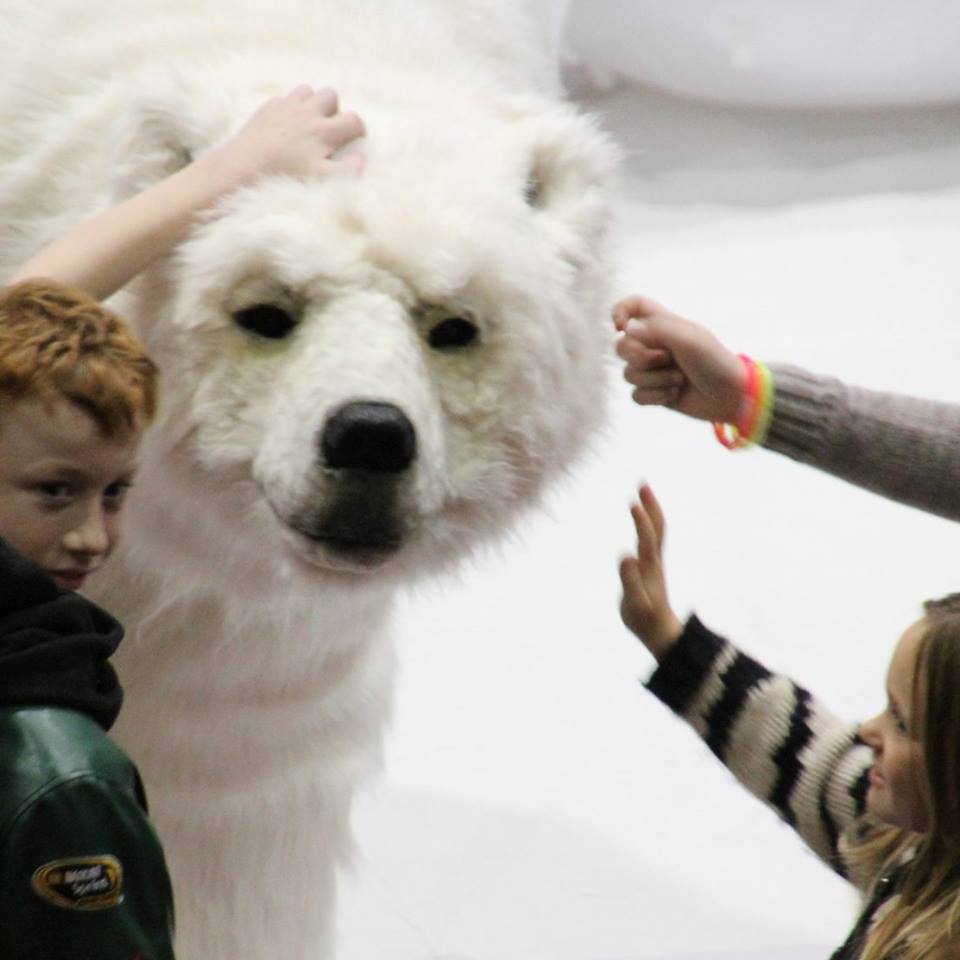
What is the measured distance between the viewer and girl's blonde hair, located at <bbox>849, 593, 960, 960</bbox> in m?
1.27

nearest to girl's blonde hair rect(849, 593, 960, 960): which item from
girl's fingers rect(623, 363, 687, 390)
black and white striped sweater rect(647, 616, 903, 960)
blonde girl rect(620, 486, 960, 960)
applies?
blonde girl rect(620, 486, 960, 960)

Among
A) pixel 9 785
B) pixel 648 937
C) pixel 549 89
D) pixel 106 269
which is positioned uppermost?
pixel 549 89

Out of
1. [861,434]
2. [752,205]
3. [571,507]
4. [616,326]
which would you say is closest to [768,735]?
[861,434]

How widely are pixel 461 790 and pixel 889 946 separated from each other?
105 centimetres

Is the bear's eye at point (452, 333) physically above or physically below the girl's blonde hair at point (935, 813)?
above

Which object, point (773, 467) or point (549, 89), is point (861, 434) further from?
point (773, 467)

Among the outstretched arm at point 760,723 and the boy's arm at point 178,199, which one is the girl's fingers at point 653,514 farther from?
the boy's arm at point 178,199

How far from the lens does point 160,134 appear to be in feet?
4.75

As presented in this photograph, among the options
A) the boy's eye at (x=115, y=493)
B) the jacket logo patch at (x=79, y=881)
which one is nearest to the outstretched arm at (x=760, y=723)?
the boy's eye at (x=115, y=493)

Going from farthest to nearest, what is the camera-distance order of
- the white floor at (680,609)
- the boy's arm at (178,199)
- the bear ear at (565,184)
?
the white floor at (680,609)
the bear ear at (565,184)
the boy's arm at (178,199)

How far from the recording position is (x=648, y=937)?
2.12m

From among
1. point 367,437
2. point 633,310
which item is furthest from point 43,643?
point 633,310

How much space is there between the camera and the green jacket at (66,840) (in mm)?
1051

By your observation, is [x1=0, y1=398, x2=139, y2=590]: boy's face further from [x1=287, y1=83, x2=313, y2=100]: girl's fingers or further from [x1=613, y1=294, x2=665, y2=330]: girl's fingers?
[x1=613, y1=294, x2=665, y2=330]: girl's fingers
